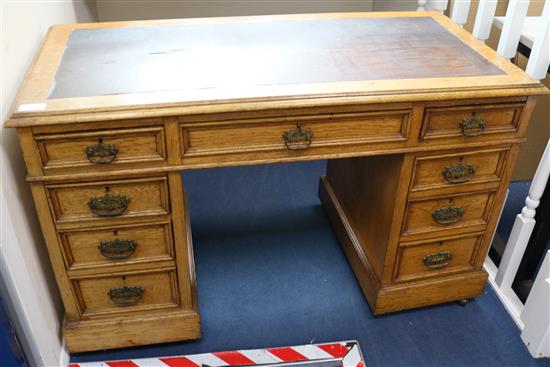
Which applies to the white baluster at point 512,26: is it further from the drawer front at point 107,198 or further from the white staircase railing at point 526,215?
the drawer front at point 107,198

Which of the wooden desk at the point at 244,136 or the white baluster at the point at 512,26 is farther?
the white baluster at the point at 512,26

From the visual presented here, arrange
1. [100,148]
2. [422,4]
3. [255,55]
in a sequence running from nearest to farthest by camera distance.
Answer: [100,148]
[255,55]
[422,4]

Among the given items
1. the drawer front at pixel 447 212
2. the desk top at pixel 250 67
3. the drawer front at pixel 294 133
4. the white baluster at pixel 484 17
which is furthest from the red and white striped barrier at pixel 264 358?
the white baluster at pixel 484 17

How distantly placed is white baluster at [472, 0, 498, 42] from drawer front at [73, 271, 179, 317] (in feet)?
4.34

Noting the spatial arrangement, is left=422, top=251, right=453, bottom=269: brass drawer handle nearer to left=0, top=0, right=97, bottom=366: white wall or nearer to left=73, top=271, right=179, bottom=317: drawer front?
left=73, top=271, right=179, bottom=317: drawer front

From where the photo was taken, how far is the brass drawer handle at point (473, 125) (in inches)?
56.7

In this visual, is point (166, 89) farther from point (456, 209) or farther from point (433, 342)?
point (433, 342)

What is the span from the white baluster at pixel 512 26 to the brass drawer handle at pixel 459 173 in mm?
472

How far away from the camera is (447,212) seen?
1.63 m

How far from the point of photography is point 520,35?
1.77 metres

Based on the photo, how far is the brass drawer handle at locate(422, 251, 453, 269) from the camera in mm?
1727

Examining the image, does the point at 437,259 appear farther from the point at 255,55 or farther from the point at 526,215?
the point at 255,55

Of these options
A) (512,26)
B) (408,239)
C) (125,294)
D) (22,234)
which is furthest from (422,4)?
(22,234)

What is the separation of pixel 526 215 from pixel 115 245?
1.29 m
